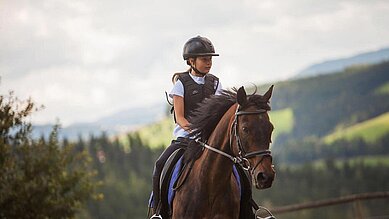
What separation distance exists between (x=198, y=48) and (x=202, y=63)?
7.2 inches

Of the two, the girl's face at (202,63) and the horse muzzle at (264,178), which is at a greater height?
the girl's face at (202,63)

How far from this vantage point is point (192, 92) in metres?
8.35

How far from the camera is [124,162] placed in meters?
167

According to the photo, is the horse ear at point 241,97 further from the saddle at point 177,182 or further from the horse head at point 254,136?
the saddle at point 177,182

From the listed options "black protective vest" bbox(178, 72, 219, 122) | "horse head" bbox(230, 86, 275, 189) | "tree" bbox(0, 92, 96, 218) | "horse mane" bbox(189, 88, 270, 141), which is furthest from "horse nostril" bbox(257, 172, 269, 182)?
"tree" bbox(0, 92, 96, 218)

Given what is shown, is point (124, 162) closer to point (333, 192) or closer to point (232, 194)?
point (333, 192)

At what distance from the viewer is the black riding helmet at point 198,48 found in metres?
8.38

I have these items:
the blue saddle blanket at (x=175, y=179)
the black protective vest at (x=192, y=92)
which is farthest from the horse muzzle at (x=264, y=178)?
the black protective vest at (x=192, y=92)

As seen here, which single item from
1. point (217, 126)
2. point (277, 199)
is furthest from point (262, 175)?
point (277, 199)

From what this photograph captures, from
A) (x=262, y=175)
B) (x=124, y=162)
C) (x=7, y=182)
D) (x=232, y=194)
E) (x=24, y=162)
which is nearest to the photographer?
(x=262, y=175)

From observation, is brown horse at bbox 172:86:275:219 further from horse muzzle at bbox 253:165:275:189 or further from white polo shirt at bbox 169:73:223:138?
white polo shirt at bbox 169:73:223:138

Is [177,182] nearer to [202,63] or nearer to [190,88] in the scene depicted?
[190,88]

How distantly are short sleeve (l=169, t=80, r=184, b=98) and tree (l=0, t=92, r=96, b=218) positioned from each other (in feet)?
27.1

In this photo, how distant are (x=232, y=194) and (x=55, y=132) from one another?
424 inches
